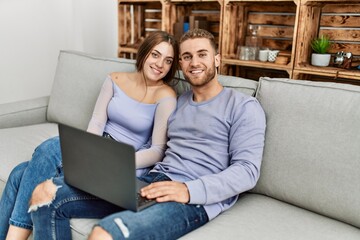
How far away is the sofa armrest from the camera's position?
226cm

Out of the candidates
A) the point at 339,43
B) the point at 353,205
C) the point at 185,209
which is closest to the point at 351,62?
the point at 339,43

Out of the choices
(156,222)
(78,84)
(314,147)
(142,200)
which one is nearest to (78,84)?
(78,84)

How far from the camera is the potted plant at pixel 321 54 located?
207 cm

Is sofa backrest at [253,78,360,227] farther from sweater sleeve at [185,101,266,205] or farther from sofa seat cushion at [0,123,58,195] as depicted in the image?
sofa seat cushion at [0,123,58,195]

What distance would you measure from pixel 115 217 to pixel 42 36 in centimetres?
242

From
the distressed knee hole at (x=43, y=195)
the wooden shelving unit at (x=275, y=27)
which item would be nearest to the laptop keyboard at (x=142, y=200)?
the distressed knee hole at (x=43, y=195)

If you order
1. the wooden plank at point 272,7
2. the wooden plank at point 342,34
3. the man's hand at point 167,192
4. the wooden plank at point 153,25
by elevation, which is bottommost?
the man's hand at point 167,192

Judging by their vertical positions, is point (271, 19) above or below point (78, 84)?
above

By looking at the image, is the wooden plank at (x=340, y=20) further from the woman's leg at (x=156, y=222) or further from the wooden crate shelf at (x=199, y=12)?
the woman's leg at (x=156, y=222)

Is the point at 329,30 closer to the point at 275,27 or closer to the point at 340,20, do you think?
the point at 340,20

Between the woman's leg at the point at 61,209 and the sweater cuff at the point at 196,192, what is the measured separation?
0.26 metres

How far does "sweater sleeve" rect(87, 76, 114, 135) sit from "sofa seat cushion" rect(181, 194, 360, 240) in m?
0.70

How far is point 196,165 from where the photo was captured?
1.45 metres

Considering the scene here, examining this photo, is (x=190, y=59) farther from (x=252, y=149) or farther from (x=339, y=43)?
(x=339, y=43)
